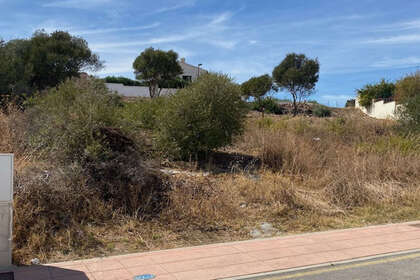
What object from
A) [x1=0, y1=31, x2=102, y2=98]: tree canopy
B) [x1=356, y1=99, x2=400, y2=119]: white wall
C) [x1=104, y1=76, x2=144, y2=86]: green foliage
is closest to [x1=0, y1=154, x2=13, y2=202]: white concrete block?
[x1=0, y1=31, x2=102, y2=98]: tree canopy

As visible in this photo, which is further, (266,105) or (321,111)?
(321,111)

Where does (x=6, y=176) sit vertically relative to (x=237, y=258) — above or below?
above

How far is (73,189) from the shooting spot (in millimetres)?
7516

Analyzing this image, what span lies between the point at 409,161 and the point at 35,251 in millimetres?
10833

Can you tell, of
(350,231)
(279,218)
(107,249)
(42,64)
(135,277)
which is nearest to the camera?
(135,277)

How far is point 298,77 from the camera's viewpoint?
4719 cm

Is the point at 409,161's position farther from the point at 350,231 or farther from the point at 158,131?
the point at 158,131

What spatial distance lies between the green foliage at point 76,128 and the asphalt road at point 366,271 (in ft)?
14.4

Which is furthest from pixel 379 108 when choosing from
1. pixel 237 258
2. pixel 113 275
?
pixel 113 275

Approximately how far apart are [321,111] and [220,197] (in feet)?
111

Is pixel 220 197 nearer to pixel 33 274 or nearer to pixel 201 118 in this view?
pixel 33 274

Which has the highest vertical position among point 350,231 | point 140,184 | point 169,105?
point 169,105

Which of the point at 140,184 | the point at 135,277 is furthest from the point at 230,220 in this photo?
the point at 135,277

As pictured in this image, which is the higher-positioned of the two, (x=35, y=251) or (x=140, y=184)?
(x=140, y=184)
